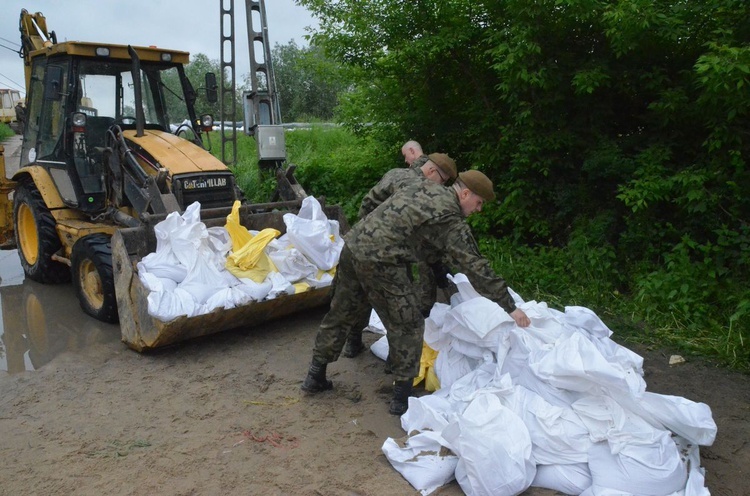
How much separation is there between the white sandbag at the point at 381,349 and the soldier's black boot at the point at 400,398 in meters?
0.82

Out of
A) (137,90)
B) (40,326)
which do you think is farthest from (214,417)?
(137,90)

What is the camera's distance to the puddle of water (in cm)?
552

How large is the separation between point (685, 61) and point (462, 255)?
3565 millimetres

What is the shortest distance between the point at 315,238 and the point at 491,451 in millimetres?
2914

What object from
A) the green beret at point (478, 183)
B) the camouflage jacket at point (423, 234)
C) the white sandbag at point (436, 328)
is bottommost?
the white sandbag at point (436, 328)

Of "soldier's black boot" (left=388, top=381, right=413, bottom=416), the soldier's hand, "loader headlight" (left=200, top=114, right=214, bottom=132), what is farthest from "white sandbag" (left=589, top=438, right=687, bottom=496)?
"loader headlight" (left=200, top=114, right=214, bottom=132)

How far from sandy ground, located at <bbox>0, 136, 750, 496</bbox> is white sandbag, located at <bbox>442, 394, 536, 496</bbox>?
158 mm

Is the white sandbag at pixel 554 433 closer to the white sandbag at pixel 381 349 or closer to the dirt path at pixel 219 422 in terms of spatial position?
the dirt path at pixel 219 422

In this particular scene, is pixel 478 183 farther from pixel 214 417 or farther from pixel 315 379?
pixel 214 417

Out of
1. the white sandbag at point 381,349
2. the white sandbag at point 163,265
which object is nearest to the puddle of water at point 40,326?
the white sandbag at point 163,265

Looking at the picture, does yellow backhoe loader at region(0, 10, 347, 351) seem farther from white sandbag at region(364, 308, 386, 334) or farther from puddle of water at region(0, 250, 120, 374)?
white sandbag at region(364, 308, 386, 334)

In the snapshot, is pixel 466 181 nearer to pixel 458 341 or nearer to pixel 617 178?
pixel 458 341

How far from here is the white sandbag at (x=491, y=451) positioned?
312 centimetres

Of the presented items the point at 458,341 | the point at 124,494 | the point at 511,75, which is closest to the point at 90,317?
the point at 124,494
